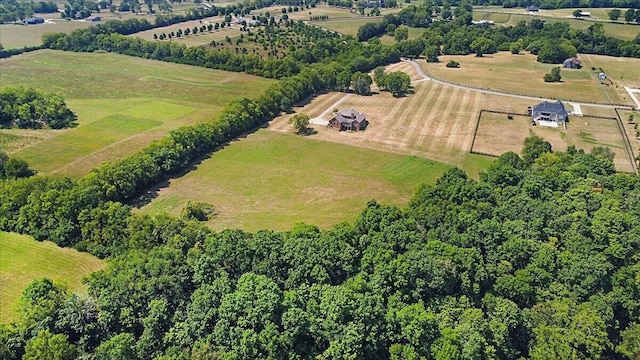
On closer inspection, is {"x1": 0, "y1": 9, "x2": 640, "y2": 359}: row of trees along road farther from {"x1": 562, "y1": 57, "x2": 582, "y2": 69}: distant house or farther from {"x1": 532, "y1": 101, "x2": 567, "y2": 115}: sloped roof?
{"x1": 562, "y1": 57, "x2": 582, "y2": 69}: distant house

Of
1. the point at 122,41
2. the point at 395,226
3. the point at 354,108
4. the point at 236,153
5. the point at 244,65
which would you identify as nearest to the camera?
the point at 395,226

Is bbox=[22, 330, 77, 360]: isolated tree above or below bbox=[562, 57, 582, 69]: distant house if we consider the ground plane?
below

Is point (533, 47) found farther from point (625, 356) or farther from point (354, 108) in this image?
point (625, 356)

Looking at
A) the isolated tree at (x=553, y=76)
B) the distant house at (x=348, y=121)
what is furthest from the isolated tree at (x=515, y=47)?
the distant house at (x=348, y=121)

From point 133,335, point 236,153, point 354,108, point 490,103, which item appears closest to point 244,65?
point 354,108

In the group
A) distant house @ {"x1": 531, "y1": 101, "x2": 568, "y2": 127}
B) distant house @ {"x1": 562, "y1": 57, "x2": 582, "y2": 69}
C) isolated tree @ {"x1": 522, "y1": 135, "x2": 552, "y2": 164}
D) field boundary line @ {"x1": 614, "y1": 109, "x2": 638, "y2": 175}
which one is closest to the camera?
isolated tree @ {"x1": 522, "y1": 135, "x2": 552, "y2": 164}

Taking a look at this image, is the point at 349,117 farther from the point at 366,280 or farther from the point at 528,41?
the point at 528,41

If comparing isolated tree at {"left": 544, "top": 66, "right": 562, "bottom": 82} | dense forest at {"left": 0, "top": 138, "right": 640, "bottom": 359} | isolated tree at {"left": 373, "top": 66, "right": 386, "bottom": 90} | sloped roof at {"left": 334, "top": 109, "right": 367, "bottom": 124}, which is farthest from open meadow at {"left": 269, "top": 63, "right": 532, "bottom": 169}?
Result: dense forest at {"left": 0, "top": 138, "right": 640, "bottom": 359}
